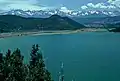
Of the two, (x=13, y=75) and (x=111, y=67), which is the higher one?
(x=13, y=75)

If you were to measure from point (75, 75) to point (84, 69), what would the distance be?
8150 mm

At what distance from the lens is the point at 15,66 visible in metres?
33.9

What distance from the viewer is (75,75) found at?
5278 cm

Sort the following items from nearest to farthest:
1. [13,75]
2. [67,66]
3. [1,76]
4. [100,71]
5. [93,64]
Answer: [1,76] → [13,75] → [100,71] → [67,66] → [93,64]

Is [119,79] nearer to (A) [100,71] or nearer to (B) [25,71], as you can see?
(A) [100,71]

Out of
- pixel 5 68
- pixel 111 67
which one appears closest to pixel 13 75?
pixel 5 68

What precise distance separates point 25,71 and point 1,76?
5.19 metres

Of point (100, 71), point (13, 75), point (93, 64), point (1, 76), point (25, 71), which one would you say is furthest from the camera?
point (93, 64)

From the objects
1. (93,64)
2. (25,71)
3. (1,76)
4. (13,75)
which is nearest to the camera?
(1,76)

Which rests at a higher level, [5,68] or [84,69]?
[5,68]

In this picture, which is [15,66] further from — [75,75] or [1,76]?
[75,75]

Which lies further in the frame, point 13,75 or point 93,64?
point 93,64

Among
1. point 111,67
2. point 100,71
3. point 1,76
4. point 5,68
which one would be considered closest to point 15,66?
point 5,68

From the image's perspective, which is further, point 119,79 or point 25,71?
point 119,79
